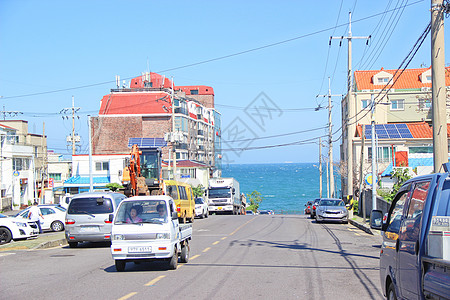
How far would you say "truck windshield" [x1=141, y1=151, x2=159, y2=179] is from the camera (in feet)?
112

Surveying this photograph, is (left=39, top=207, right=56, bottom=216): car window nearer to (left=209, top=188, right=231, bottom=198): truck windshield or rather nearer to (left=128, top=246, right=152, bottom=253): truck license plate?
(left=128, top=246, right=152, bottom=253): truck license plate

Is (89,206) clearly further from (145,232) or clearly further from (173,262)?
(173,262)

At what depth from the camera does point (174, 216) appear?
13227mm

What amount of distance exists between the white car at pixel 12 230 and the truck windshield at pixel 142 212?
32.7 ft

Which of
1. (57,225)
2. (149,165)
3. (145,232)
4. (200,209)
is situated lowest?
(200,209)

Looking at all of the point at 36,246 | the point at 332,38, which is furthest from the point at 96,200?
the point at 332,38

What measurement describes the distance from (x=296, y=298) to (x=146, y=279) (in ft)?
12.6

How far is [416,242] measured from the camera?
5.74 metres

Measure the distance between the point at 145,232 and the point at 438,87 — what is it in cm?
859

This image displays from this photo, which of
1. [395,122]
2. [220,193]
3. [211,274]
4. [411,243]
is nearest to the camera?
[411,243]

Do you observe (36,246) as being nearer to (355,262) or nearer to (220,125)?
(355,262)

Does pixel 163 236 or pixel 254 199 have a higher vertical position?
pixel 163 236

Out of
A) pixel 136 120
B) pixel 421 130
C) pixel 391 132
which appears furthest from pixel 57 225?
pixel 136 120

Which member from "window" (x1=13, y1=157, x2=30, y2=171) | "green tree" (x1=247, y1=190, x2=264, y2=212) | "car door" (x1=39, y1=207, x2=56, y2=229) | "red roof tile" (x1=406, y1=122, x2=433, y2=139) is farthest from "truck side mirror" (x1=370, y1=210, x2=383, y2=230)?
"green tree" (x1=247, y1=190, x2=264, y2=212)
